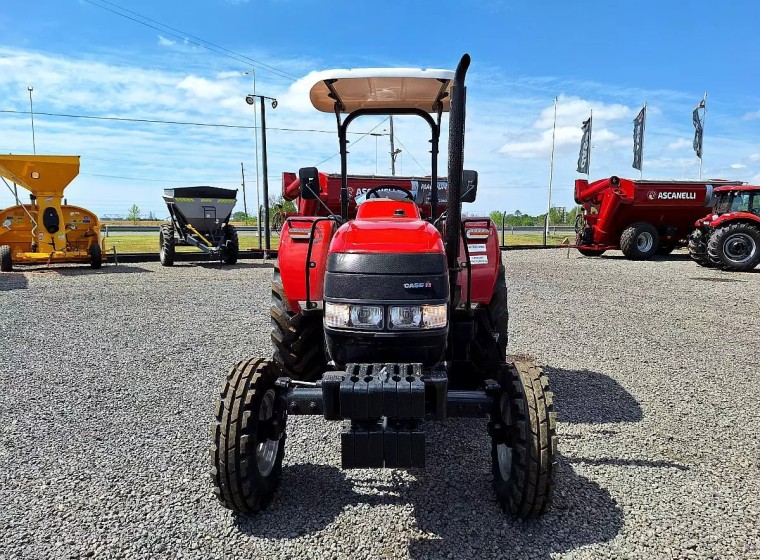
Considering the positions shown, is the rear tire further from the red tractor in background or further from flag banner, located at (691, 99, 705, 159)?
flag banner, located at (691, 99, 705, 159)

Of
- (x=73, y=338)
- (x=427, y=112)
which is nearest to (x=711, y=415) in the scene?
(x=427, y=112)

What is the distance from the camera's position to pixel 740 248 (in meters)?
12.6

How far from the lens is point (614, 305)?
8.17m

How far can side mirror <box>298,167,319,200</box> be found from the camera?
3.48m

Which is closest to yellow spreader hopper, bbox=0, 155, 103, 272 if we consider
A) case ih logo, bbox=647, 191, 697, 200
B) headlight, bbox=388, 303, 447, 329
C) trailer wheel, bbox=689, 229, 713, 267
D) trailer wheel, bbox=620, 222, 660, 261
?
headlight, bbox=388, 303, 447, 329

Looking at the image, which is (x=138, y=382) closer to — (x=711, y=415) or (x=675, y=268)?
(x=711, y=415)

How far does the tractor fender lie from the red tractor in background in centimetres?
1357

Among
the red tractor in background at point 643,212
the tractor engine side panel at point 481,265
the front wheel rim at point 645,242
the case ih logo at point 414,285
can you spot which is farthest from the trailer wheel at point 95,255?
the front wheel rim at point 645,242

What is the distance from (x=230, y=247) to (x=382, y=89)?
11.7m

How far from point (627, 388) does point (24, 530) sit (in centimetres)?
415

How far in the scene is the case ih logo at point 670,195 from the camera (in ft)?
50.0

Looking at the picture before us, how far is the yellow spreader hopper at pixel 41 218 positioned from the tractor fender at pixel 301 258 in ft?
35.4

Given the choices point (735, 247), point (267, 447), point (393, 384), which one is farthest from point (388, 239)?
point (735, 247)

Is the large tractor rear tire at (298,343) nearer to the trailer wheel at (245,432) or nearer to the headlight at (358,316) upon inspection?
the trailer wheel at (245,432)
